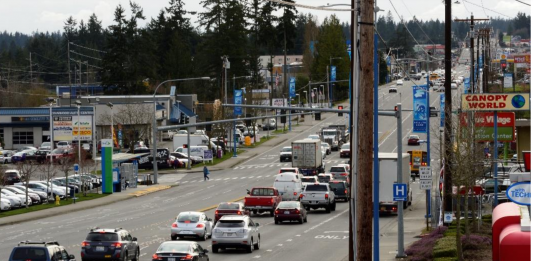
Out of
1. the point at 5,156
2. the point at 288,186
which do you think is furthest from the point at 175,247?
the point at 5,156

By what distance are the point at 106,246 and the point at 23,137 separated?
267 feet

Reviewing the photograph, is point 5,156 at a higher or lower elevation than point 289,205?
higher

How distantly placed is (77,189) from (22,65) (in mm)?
132402

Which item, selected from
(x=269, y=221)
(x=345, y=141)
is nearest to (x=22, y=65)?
(x=345, y=141)

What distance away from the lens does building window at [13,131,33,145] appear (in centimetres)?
10962

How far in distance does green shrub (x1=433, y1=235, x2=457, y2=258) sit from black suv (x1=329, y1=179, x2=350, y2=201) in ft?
91.8

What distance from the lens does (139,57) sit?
14300cm

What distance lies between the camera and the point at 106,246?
105ft

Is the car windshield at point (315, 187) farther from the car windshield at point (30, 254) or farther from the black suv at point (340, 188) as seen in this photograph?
the car windshield at point (30, 254)

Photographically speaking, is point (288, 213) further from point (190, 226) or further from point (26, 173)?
point (26, 173)

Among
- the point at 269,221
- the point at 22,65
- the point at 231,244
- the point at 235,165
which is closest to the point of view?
the point at 231,244

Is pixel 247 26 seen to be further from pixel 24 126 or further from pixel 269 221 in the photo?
pixel 269 221

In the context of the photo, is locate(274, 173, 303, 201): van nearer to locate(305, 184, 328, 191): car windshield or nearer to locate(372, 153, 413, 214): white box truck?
locate(305, 184, 328, 191): car windshield

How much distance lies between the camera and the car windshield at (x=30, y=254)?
91.1 feet
